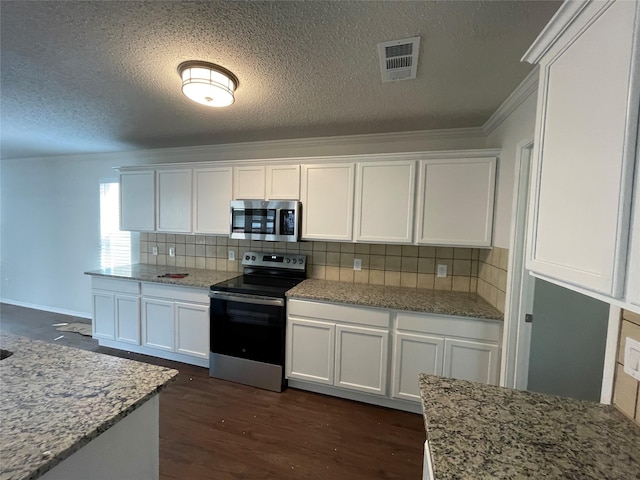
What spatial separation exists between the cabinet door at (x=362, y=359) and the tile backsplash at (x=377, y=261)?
2.21 ft

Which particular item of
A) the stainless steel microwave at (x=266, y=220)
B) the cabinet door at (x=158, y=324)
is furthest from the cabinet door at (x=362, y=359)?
the cabinet door at (x=158, y=324)

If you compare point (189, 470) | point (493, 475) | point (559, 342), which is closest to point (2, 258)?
point (189, 470)

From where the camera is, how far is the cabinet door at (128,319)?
3010 mm

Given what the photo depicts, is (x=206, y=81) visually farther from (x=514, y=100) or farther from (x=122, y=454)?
(x=514, y=100)

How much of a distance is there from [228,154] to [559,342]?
355cm

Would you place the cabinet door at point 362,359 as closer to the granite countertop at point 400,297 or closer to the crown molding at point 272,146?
the granite countertop at point 400,297

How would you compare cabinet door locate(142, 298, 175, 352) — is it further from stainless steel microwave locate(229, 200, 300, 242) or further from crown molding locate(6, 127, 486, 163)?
crown molding locate(6, 127, 486, 163)

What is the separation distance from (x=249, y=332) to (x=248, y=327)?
0.05m

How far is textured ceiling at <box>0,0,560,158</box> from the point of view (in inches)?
46.8

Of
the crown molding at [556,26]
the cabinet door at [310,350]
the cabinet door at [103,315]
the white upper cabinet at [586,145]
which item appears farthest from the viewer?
the cabinet door at [103,315]

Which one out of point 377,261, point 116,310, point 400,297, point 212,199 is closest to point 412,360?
point 400,297

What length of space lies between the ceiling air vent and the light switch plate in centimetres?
146

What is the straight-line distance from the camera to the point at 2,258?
15.4ft

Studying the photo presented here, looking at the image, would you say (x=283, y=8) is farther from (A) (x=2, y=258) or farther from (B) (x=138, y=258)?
(A) (x=2, y=258)
